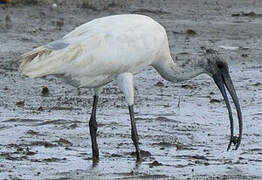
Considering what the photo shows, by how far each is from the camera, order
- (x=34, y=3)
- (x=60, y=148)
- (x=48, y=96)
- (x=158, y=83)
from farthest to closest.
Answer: (x=34, y=3)
(x=158, y=83)
(x=48, y=96)
(x=60, y=148)

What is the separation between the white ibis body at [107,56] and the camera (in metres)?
9.53

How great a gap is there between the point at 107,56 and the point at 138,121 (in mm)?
1598

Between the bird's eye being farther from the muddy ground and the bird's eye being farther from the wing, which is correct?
the wing

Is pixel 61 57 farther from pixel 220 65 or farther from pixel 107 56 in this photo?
pixel 220 65

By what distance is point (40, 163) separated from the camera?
8.97 meters

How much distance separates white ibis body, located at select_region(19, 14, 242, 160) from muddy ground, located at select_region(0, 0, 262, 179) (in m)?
0.31

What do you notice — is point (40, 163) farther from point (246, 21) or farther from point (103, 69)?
point (246, 21)

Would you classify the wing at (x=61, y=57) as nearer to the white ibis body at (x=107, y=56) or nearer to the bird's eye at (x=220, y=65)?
the white ibis body at (x=107, y=56)

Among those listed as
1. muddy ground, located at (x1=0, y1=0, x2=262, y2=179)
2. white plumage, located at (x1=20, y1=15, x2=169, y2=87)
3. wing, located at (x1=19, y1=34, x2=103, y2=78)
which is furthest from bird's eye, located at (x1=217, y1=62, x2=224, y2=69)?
wing, located at (x1=19, y1=34, x2=103, y2=78)

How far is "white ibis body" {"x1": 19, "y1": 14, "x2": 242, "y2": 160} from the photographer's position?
953 cm

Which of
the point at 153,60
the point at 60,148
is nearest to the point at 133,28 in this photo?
the point at 153,60

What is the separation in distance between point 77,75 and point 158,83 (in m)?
3.88

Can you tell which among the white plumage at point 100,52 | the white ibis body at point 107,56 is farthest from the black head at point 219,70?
the white plumage at point 100,52

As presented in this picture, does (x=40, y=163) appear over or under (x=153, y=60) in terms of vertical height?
under
